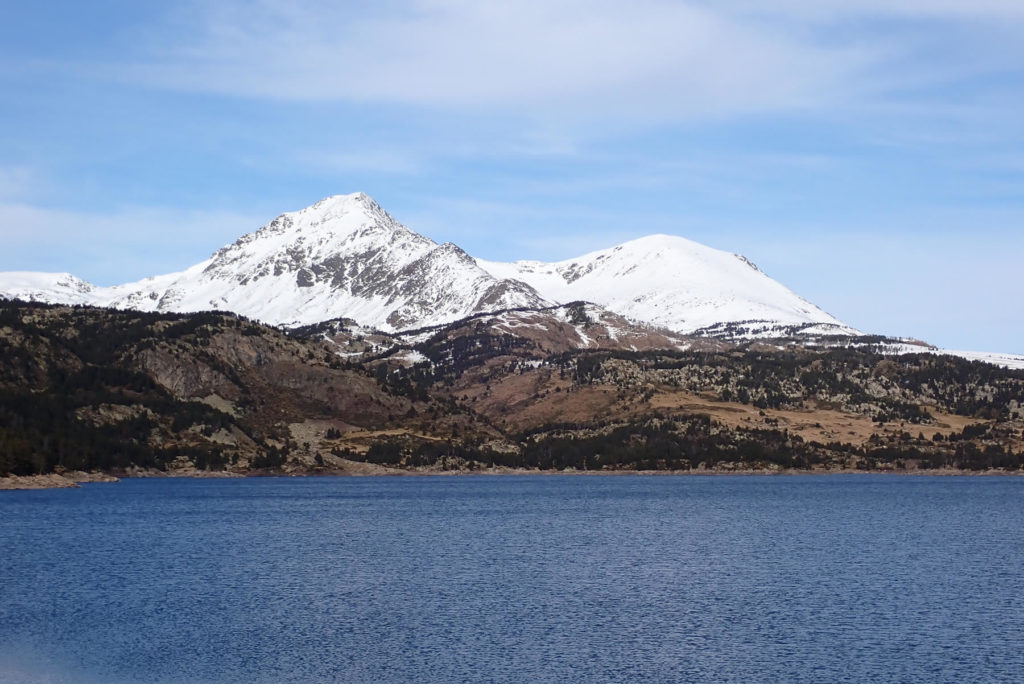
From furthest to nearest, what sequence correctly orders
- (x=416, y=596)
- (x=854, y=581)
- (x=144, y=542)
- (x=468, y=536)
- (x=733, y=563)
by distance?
(x=468, y=536) → (x=144, y=542) → (x=733, y=563) → (x=854, y=581) → (x=416, y=596)

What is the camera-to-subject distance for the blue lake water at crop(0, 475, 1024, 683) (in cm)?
6938

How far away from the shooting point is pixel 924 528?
159m

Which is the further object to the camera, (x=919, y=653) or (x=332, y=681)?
(x=919, y=653)

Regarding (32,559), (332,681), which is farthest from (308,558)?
(332,681)

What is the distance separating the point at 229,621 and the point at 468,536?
2612 inches

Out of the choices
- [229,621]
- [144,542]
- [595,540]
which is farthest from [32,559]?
[595,540]

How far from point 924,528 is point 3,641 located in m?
121

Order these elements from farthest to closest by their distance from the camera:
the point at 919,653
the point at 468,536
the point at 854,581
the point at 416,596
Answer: the point at 468,536
the point at 854,581
the point at 416,596
the point at 919,653

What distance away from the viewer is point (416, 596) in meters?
96.1

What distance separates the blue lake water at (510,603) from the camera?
69.4m

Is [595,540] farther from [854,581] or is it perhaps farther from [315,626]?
[315,626]

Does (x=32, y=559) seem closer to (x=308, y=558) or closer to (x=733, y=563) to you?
(x=308, y=558)

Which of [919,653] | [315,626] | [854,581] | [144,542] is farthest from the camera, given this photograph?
[144,542]

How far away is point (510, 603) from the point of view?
303 feet
